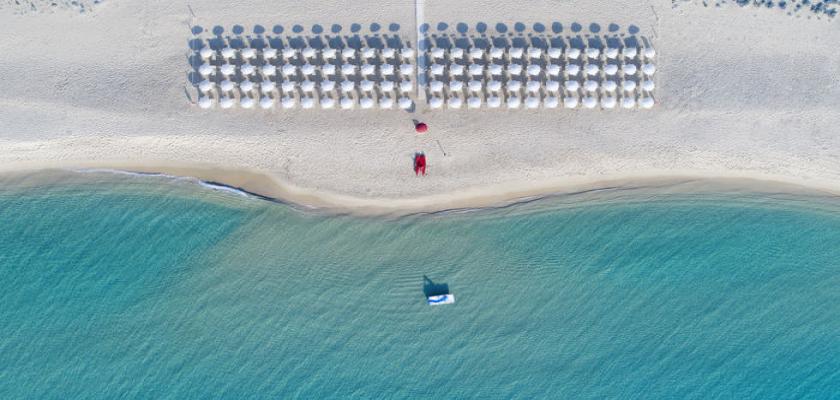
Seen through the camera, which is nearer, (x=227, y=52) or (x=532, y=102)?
(x=227, y=52)

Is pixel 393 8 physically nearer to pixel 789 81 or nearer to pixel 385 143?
pixel 385 143

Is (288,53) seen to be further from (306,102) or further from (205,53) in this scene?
(205,53)

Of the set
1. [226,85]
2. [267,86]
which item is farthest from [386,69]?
[226,85]

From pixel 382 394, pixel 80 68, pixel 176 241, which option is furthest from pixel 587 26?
pixel 80 68

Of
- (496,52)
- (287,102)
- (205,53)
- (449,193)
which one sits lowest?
(449,193)

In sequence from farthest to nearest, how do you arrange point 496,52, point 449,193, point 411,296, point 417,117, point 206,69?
point 411,296
point 449,193
point 417,117
point 496,52
point 206,69

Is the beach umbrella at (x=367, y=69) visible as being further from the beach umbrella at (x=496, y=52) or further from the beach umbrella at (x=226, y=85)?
the beach umbrella at (x=226, y=85)
